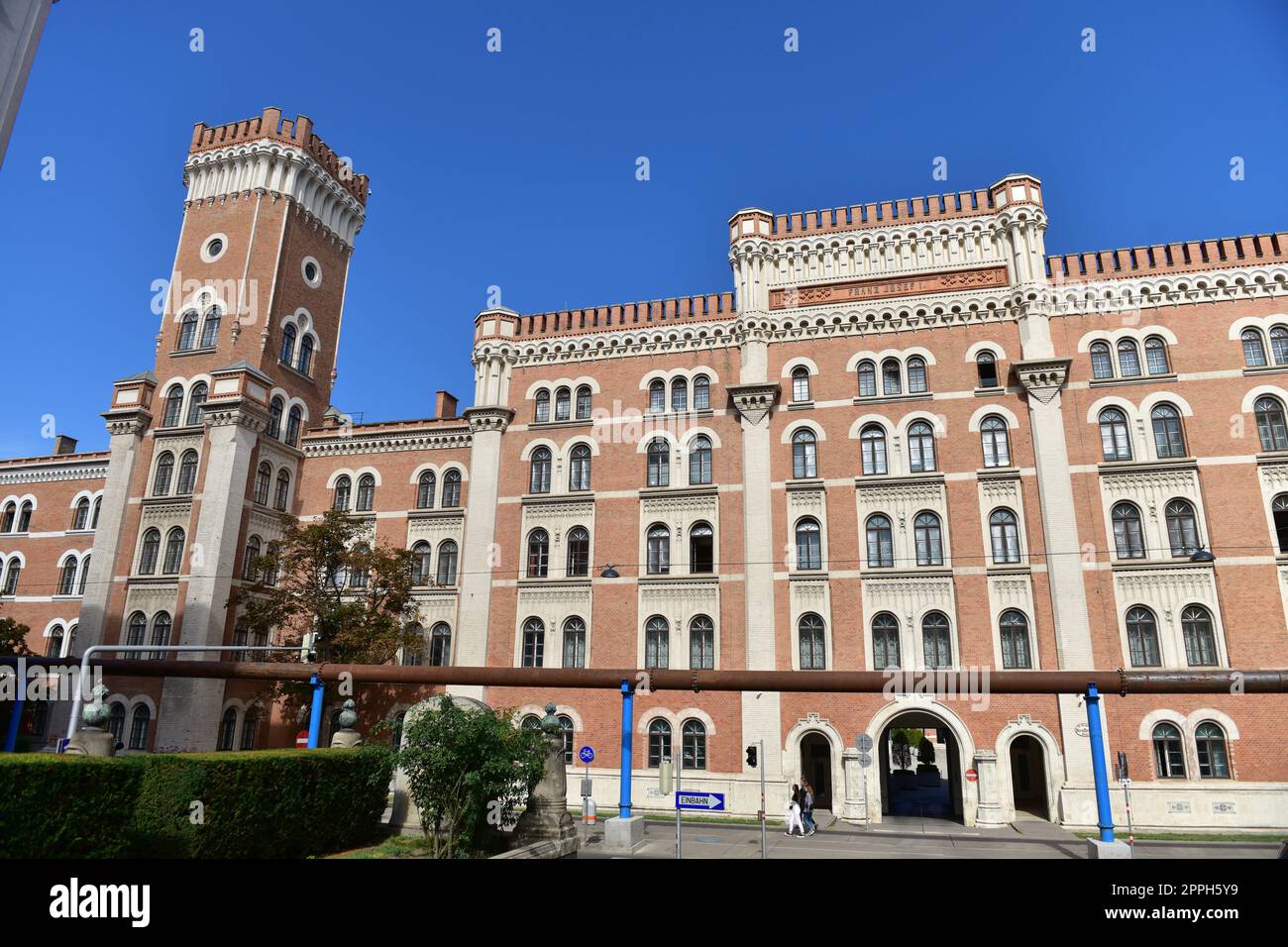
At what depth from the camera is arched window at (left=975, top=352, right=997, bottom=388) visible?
30.6m

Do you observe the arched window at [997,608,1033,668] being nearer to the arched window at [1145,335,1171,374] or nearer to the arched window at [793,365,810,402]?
the arched window at [1145,335,1171,374]

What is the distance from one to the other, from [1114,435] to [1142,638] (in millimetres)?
7276

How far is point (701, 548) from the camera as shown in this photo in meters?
31.7

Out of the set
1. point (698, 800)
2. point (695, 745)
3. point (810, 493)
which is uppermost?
point (810, 493)

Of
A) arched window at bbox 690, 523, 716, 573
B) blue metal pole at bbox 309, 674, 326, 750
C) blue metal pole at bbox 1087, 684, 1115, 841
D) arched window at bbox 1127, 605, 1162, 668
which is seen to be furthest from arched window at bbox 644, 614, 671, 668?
arched window at bbox 1127, 605, 1162, 668

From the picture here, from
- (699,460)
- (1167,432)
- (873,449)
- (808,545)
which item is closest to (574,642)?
(699,460)

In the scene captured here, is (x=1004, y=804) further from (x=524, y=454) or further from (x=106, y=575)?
(x=106, y=575)

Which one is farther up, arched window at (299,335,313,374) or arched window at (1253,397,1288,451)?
arched window at (299,335,313,374)

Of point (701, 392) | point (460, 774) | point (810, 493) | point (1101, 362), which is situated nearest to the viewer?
point (460, 774)

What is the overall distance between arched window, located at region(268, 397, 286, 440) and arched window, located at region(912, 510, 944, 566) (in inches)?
1144

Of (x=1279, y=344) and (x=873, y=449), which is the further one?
(x=873, y=449)

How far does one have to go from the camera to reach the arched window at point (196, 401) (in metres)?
36.6

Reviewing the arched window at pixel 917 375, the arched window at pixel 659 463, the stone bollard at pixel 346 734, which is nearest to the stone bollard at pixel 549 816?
the stone bollard at pixel 346 734

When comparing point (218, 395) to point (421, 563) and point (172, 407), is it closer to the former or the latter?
point (172, 407)
